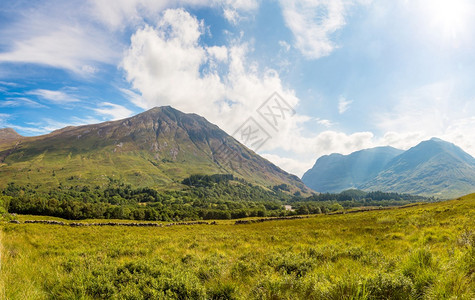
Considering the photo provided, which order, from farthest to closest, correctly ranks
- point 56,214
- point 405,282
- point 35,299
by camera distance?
point 56,214 < point 35,299 < point 405,282

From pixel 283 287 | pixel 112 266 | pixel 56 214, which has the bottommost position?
pixel 56 214

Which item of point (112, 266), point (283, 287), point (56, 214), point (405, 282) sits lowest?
point (56, 214)

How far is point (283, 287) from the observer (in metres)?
5.14

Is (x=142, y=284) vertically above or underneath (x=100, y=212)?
above

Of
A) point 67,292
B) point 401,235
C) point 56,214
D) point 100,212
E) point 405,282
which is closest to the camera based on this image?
point 405,282

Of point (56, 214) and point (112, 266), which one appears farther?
point (56, 214)

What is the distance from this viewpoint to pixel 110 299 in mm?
5211

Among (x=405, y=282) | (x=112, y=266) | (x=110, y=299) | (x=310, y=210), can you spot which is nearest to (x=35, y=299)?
(x=110, y=299)

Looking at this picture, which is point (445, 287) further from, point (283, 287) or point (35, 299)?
point (35, 299)

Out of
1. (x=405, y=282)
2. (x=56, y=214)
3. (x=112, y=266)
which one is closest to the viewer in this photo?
(x=405, y=282)

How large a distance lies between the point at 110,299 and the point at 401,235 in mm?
15527

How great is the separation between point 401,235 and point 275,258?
9.51 meters

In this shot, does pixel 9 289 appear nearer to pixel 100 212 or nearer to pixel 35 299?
pixel 35 299

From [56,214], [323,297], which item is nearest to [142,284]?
[323,297]
